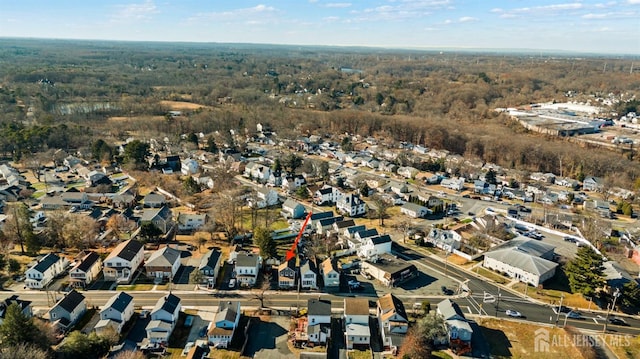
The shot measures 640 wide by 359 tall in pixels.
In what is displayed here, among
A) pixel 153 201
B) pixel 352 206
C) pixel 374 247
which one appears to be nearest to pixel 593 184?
pixel 352 206

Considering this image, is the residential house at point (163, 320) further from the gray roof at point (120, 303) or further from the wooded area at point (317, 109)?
the wooded area at point (317, 109)

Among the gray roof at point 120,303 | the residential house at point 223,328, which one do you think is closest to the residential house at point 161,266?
the gray roof at point 120,303

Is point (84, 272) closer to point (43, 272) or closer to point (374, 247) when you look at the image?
point (43, 272)

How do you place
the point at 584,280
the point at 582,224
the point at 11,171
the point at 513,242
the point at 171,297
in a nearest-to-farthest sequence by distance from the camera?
the point at 171,297, the point at 584,280, the point at 513,242, the point at 582,224, the point at 11,171

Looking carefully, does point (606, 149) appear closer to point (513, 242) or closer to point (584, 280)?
point (513, 242)

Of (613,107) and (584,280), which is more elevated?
(613,107)

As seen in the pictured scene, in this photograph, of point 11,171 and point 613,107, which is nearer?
point 11,171

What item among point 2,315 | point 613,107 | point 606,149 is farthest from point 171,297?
point 613,107
